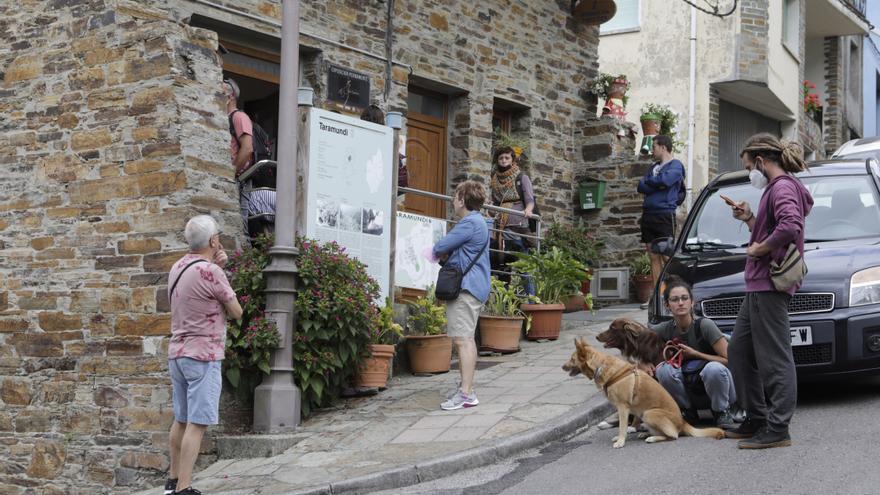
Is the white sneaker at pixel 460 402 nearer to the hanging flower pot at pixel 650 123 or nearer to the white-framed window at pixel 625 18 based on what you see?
the hanging flower pot at pixel 650 123

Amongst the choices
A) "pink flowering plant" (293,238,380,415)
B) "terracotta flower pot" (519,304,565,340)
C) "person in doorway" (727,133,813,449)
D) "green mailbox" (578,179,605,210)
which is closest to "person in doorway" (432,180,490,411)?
"pink flowering plant" (293,238,380,415)

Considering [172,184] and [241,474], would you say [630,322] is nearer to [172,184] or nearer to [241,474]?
[241,474]

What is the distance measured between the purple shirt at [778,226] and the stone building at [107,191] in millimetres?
4436

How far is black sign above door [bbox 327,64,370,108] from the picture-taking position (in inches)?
460

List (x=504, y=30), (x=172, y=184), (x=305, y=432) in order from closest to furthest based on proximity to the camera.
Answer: (x=305, y=432), (x=172, y=184), (x=504, y=30)

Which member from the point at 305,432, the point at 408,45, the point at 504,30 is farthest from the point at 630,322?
the point at 504,30

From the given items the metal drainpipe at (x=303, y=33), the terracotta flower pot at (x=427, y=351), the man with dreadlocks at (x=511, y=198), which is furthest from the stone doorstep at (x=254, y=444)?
the man with dreadlocks at (x=511, y=198)

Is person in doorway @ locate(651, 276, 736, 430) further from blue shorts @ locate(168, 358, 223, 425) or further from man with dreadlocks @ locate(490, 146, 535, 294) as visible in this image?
man with dreadlocks @ locate(490, 146, 535, 294)

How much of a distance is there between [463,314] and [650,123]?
1018 centimetres

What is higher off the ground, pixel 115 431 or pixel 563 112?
pixel 563 112

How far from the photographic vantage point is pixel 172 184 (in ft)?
28.2

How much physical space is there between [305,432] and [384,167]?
2.76 metres

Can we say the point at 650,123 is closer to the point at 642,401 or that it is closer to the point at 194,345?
the point at 642,401

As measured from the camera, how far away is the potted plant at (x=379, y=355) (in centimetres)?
897
